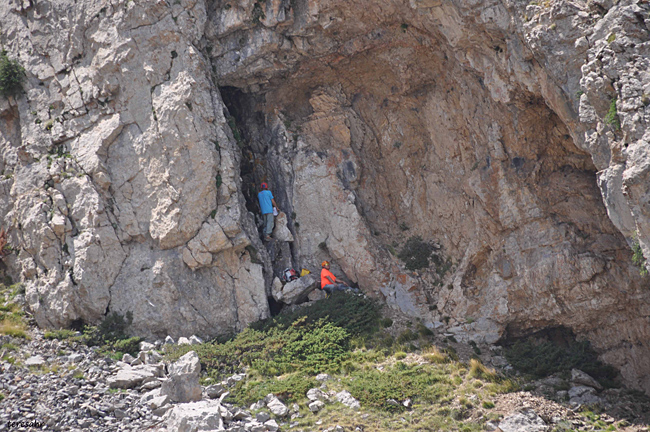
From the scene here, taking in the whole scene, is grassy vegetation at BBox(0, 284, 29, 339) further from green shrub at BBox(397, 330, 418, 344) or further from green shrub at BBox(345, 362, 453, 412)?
green shrub at BBox(397, 330, 418, 344)

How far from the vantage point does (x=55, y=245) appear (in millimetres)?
18641

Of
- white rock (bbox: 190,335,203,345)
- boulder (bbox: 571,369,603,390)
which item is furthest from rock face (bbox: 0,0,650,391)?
boulder (bbox: 571,369,603,390)

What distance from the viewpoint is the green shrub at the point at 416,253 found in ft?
62.5

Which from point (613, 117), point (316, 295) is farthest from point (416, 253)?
point (613, 117)

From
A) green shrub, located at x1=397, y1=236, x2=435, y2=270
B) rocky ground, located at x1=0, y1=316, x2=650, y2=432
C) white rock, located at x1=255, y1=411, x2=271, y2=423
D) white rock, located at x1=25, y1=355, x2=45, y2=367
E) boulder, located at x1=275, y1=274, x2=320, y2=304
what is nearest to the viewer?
rocky ground, located at x1=0, y1=316, x2=650, y2=432

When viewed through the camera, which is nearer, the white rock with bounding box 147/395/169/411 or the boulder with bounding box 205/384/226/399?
the white rock with bounding box 147/395/169/411

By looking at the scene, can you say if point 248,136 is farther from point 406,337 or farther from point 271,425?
point 271,425

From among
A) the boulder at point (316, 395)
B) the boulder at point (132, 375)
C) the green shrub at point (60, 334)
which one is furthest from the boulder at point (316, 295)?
the green shrub at point (60, 334)

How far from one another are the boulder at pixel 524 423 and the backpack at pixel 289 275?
8893 mm

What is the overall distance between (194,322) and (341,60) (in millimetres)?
11190

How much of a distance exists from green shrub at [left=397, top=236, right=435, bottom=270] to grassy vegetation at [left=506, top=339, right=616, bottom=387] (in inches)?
176

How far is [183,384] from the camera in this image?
14.4 m

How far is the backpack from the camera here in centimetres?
1914

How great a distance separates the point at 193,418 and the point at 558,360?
33.5 feet
